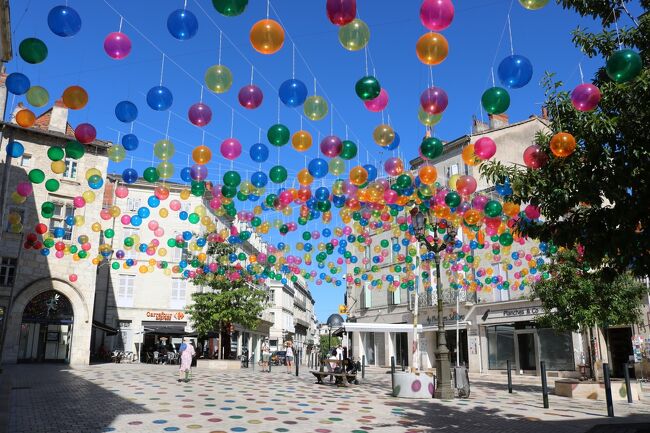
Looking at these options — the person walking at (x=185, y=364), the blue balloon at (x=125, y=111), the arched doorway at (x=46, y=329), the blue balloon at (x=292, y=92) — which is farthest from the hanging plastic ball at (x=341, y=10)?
the arched doorway at (x=46, y=329)

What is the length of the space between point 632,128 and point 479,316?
23.9 metres

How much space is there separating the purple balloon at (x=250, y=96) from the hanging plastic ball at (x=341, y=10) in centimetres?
237

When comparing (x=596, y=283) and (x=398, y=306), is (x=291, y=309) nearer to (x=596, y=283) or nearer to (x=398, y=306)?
(x=398, y=306)

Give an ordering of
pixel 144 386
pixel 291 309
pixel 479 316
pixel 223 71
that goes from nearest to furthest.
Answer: pixel 223 71 → pixel 144 386 → pixel 479 316 → pixel 291 309

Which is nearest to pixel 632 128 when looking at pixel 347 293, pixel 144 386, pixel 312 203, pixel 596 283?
pixel 312 203

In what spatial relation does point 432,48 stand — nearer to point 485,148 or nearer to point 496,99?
point 496,99

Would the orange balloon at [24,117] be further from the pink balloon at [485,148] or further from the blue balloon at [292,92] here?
the pink balloon at [485,148]

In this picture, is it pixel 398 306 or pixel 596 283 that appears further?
pixel 398 306

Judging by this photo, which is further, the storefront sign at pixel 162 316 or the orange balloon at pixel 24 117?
the storefront sign at pixel 162 316

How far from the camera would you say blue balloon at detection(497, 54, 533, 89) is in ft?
22.0

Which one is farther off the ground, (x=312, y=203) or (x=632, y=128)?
(x=312, y=203)

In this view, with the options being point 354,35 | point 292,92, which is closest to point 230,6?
point 354,35

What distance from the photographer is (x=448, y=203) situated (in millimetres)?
12109

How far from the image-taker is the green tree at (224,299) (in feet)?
85.7
